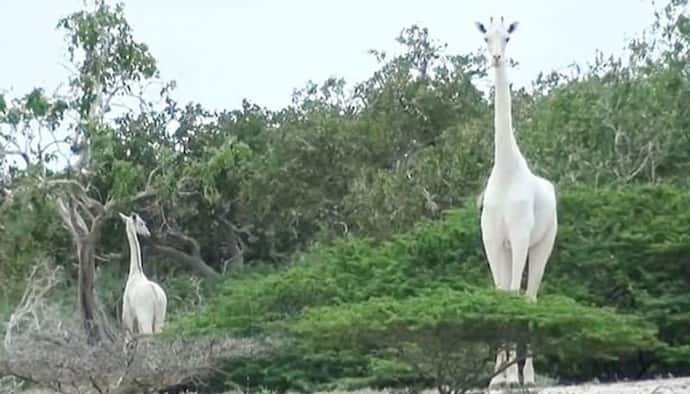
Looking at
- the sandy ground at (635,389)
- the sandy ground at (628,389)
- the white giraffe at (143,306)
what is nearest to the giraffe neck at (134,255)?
the white giraffe at (143,306)

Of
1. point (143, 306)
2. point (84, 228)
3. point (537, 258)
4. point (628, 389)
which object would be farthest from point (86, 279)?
point (628, 389)

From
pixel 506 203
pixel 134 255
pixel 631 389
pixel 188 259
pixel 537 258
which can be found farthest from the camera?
pixel 188 259

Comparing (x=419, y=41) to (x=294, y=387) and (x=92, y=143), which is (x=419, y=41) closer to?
(x=92, y=143)

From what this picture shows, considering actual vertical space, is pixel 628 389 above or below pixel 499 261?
below

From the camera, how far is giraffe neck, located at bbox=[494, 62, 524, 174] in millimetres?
11555

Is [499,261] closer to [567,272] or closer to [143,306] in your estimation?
[567,272]

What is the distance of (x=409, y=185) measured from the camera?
83.4 ft

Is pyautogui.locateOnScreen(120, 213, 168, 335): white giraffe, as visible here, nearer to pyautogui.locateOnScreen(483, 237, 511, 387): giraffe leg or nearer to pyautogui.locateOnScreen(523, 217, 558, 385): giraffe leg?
pyautogui.locateOnScreen(523, 217, 558, 385): giraffe leg

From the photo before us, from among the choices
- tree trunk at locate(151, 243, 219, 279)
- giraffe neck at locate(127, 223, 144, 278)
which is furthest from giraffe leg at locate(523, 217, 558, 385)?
tree trunk at locate(151, 243, 219, 279)

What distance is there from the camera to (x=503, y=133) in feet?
38.3

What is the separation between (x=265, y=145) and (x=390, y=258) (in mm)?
15799

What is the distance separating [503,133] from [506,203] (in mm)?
609

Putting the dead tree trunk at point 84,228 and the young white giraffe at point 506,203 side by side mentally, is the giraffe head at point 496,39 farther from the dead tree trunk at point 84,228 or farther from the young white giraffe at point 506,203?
the dead tree trunk at point 84,228

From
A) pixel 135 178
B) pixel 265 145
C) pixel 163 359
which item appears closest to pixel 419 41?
pixel 265 145
